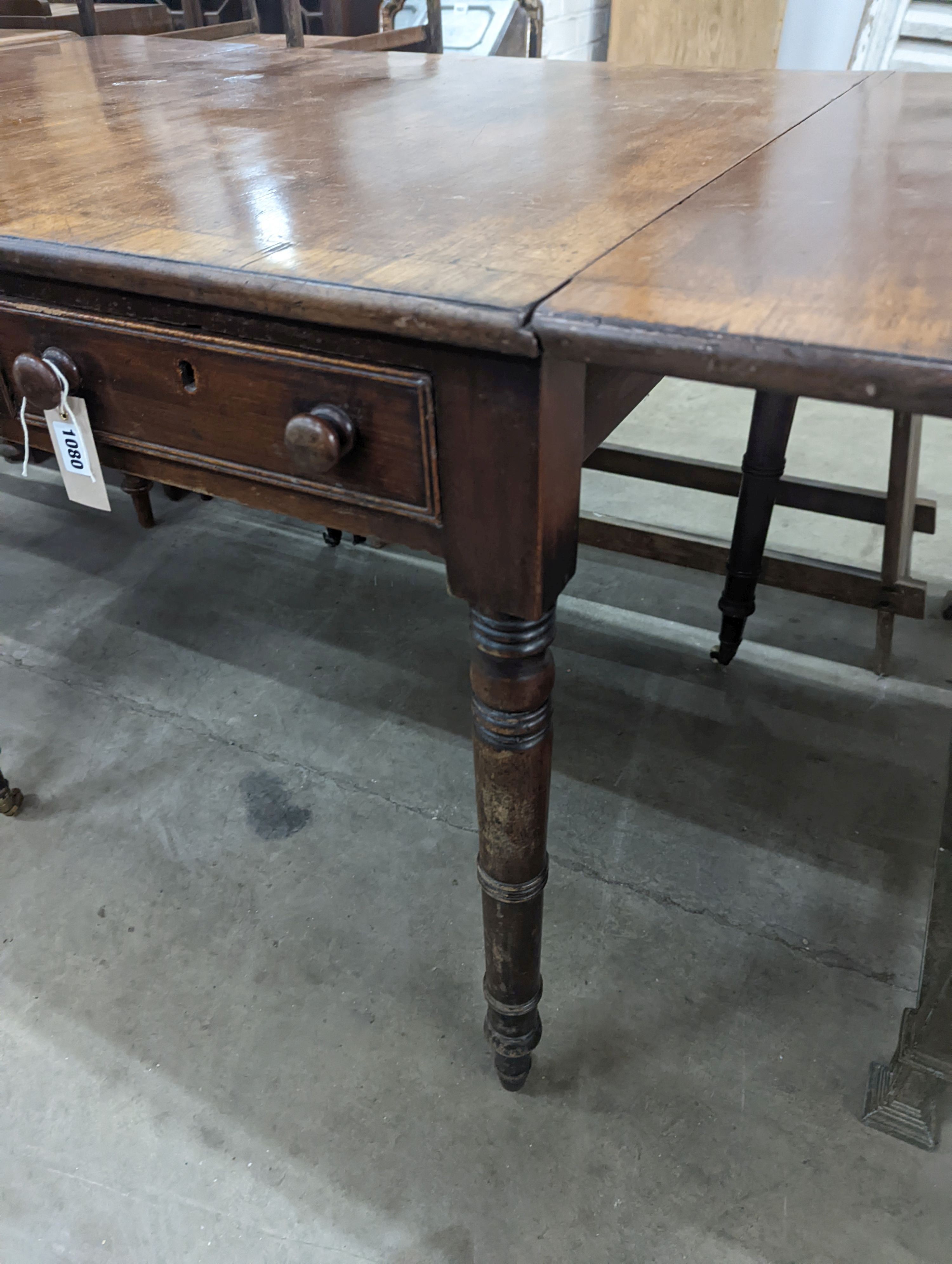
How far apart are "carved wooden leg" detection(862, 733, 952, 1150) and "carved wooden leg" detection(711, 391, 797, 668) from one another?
577 millimetres

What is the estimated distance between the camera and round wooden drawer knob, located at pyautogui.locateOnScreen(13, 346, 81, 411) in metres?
0.73

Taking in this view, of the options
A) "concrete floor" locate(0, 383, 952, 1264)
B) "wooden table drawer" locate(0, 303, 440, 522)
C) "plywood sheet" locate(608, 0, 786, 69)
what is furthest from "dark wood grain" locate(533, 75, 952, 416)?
"plywood sheet" locate(608, 0, 786, 69)

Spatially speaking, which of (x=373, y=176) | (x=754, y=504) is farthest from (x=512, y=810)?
(x=754, y=504)

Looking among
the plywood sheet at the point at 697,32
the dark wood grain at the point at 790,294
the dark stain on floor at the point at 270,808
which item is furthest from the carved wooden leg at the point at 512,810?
the plywood sheet at the point at 697,32

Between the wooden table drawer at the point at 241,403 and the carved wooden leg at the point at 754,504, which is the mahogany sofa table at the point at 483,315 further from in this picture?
the carved wooden leg at the point at 754,504

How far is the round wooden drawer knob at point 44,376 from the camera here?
73 cm

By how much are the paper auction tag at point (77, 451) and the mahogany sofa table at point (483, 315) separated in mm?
15

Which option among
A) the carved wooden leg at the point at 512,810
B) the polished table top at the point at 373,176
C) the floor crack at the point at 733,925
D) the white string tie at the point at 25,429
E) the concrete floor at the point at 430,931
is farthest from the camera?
the floor crack at the point at 733,925

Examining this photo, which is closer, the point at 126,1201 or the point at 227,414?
the point at 227,414

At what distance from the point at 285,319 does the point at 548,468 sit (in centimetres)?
21

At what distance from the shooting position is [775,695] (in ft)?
5.07

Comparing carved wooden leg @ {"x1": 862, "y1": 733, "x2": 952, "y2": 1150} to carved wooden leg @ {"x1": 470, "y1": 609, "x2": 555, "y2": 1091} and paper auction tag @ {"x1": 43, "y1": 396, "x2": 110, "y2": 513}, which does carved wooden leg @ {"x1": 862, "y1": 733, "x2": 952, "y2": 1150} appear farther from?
paper auction tag @ {"x1": 43, "y1": 396, "x2": 110, "y2": 513}

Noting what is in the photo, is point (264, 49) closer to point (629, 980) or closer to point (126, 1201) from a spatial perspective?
point (629, 980)

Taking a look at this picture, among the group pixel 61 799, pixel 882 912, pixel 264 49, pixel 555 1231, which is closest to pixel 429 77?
pixel 264 49
